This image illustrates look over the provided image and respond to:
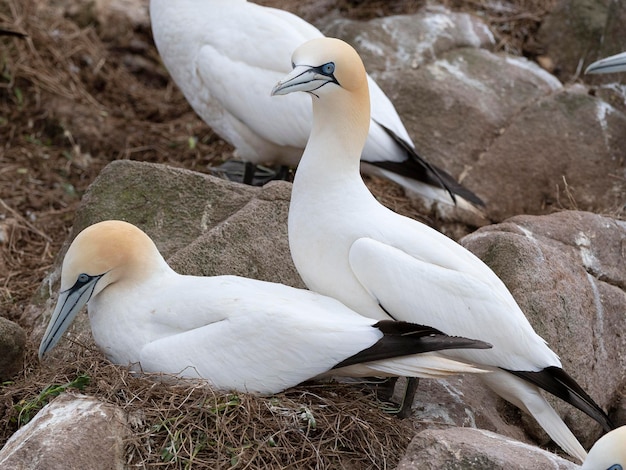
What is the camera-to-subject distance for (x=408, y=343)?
3.79m

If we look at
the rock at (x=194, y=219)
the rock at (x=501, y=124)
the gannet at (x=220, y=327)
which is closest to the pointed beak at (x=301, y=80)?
the gannet at (x=220, y=327)

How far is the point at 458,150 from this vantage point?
701cm

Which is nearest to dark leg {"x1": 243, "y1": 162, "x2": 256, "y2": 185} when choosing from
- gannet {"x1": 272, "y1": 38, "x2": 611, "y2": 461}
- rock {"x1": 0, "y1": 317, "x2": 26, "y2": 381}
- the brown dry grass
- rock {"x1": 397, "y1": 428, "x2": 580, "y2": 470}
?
the brown dry grass

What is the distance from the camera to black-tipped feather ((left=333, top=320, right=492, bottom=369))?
3.79 meters

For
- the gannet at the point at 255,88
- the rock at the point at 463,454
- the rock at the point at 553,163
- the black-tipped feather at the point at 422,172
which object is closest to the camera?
the rock at the point at 463,454

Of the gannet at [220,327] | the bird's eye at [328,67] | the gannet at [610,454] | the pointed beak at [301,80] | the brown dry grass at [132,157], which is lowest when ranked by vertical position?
the brown dry grass at [132,157]

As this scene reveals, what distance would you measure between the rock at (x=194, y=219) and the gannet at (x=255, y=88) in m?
0.75

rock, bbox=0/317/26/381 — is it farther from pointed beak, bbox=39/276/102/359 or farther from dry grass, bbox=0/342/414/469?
dry grass, bbox=0/342/414/469

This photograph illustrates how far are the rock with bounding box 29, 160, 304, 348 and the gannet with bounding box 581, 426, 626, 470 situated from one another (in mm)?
1824

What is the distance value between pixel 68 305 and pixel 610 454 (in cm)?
209

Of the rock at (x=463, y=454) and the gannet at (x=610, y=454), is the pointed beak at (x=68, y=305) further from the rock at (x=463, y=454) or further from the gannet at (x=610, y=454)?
the gannet at (x=610, y=454)

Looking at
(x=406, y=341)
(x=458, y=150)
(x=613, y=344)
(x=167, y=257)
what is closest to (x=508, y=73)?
(x=458, y=150)

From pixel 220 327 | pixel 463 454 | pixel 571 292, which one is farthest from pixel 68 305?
pixel 571 292

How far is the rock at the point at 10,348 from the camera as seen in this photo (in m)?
4.38
